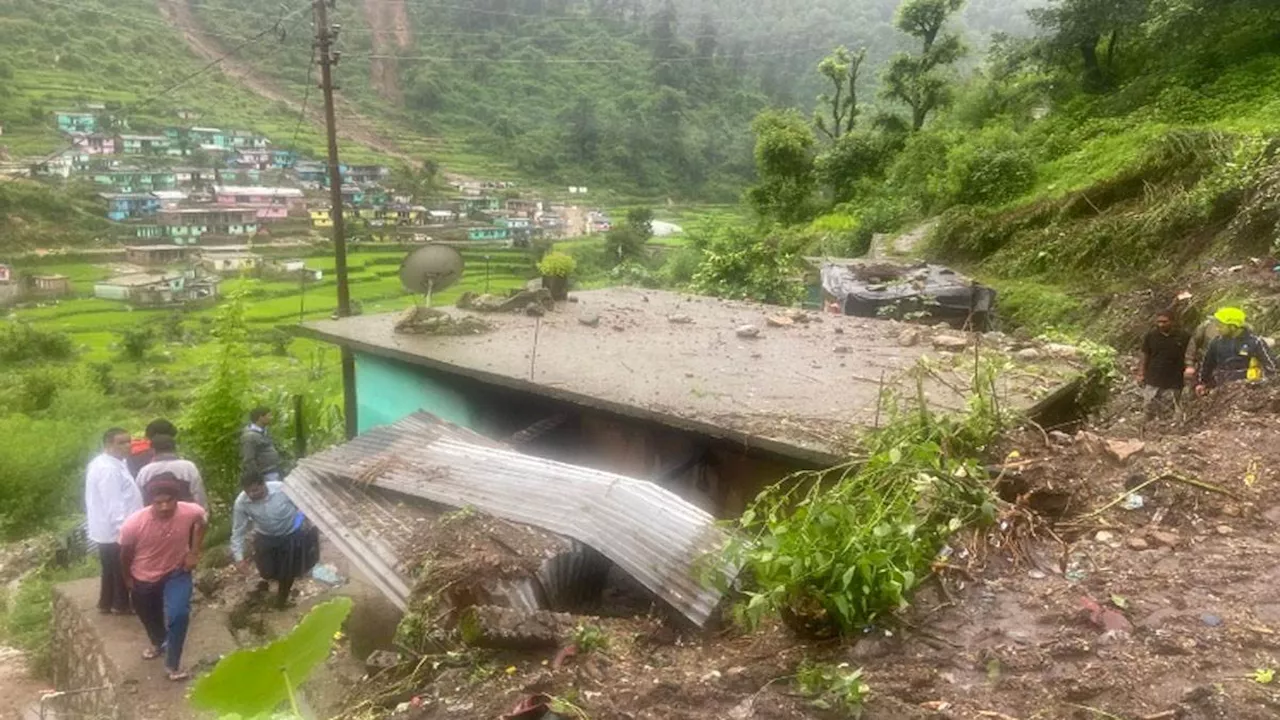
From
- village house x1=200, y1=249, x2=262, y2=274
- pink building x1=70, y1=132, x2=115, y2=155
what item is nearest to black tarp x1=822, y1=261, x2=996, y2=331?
village house x1=200, y1=249, x2=262, y2=274

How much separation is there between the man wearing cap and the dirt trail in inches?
1173

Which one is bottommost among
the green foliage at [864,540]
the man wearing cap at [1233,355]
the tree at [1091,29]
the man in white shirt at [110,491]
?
the man in white shirt at [110,491]

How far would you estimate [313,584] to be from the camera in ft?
21.0

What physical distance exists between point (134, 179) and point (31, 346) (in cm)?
1117

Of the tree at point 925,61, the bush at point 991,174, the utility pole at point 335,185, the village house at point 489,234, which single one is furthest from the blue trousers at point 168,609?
the tree at point 925,61

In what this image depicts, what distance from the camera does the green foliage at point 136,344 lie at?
75.3 ft

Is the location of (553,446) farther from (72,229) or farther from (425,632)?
(72,229)

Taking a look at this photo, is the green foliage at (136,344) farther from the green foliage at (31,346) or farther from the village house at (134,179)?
the village house at (134,179)

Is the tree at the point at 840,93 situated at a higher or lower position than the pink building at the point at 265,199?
higher

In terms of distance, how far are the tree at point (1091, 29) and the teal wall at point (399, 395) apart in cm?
1741

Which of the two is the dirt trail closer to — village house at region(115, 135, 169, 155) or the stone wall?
village house at region(115, 135, 169, 155)

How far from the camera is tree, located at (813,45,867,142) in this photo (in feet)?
94.8

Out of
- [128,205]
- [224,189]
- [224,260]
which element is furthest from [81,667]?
[128,205]

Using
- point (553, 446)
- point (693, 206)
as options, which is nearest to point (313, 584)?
point (553, 446)
